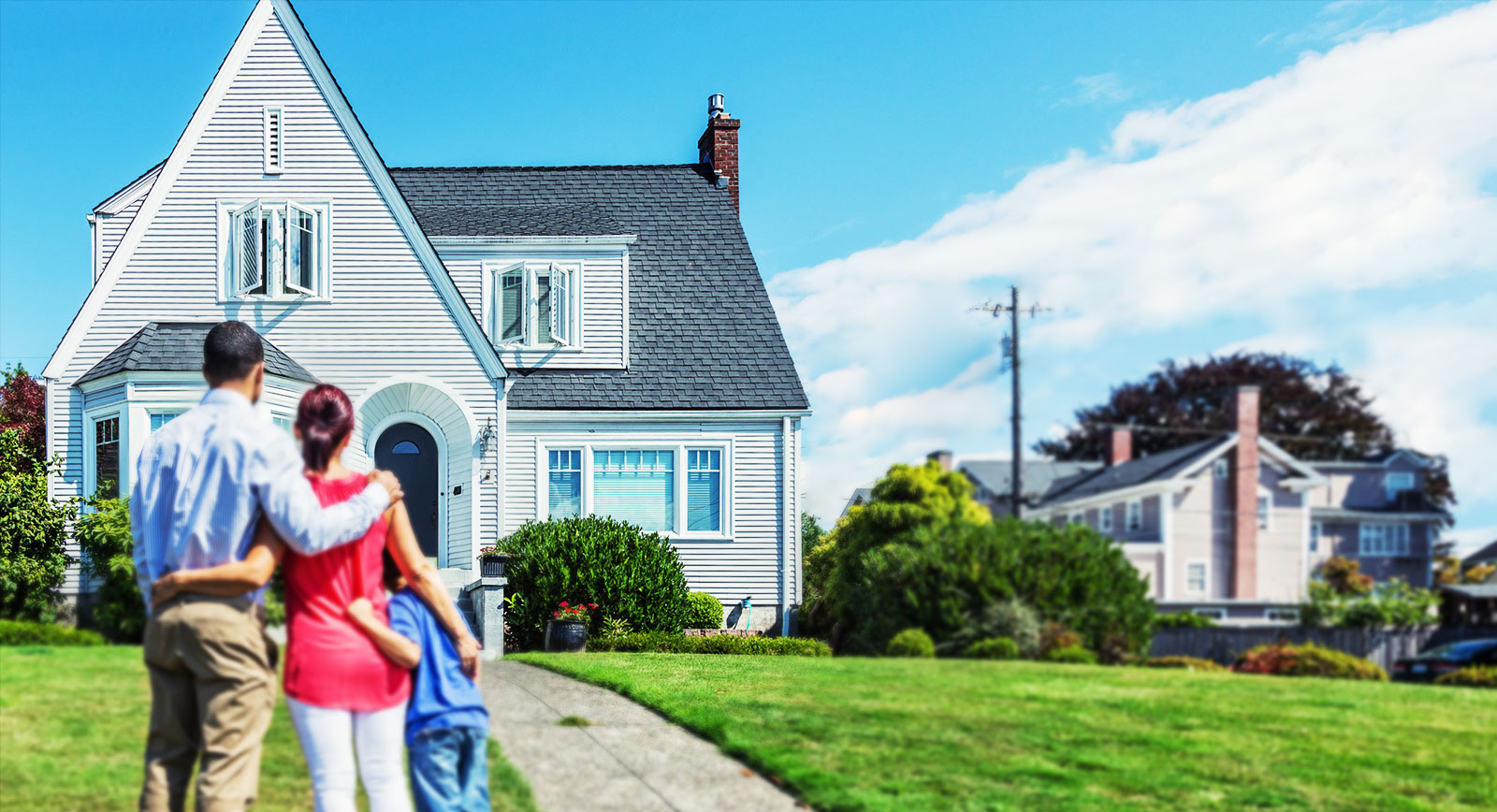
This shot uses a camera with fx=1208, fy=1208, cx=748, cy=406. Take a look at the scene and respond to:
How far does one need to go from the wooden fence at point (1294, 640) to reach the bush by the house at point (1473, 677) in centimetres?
38

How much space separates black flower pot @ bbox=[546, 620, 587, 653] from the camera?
11430 mm

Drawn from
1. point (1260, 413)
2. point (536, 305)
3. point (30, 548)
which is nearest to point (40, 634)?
point (30, 548)

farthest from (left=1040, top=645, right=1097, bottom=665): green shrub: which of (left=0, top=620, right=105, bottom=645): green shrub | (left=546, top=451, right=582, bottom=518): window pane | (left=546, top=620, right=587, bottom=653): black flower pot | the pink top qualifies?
(left=546, top=451, right=582, bottom=518): window pane

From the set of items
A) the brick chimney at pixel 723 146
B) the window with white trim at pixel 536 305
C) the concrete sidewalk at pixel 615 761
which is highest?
the brick chimney at pixel 723 146

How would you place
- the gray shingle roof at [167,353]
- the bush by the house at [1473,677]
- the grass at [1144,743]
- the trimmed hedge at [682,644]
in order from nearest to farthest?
A: 1. the grass at [1144,743]
2. the bush by the house at [1473,677]
3. the trimmed hedge at [682,644]
4. the gray shingle roof at [167,353]

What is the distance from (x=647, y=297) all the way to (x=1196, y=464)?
41.5 ft

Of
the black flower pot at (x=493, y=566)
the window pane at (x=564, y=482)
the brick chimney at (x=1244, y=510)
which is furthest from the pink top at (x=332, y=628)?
the window pane at (x=564, y=482)

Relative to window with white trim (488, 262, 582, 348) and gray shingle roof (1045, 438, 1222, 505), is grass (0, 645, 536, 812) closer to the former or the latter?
gray shingle roof (1045, 438, 1222, 505)

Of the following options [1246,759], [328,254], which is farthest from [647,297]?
[1246,759]

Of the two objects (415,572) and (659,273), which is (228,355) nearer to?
(415,572)

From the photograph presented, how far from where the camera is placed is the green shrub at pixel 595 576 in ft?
39.5

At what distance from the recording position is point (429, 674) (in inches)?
160

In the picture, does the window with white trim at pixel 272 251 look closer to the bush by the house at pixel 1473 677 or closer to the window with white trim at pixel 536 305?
the window with white trim at pixel 536 305

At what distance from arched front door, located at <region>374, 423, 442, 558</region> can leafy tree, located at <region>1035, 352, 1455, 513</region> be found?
33.8 feet
